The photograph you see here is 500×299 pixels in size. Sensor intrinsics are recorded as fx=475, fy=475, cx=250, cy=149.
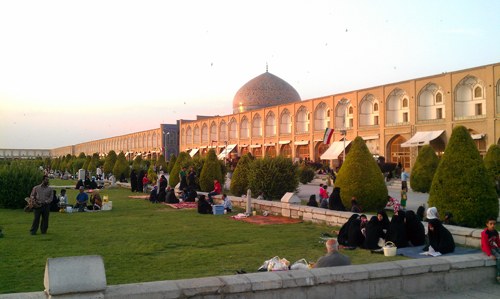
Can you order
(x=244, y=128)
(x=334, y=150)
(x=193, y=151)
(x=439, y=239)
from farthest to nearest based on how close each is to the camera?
(x=193, y=151)
(x=244, y=128)
(x=334, y=150)
(x=439, y=239)

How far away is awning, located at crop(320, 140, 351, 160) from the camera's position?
32.1 m

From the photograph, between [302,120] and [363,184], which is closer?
[363,184]

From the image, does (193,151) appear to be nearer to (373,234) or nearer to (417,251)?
(373,234)

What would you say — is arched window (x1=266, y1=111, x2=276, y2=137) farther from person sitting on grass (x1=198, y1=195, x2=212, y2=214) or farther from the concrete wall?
the concrete wall

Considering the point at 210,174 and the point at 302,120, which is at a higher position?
the point at 302,120

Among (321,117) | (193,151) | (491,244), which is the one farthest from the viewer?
(193,151)

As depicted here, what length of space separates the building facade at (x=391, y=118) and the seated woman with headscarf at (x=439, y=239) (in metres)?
10.9

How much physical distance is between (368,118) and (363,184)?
2133 centimetres

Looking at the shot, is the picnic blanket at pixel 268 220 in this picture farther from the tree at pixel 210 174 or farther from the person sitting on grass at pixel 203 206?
the tree at pixel 210 174

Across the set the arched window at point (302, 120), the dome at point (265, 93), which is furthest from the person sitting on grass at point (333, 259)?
the dome at point (265, 93)

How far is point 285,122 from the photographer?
40.7 meters

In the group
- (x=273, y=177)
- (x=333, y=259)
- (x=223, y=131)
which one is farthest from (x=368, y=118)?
(x=333, y=259)

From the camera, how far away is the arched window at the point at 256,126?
1734 inches

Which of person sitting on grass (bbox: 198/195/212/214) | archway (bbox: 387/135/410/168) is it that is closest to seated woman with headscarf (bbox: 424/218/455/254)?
person sitting on grass (bbox: 198/195/212/214)
